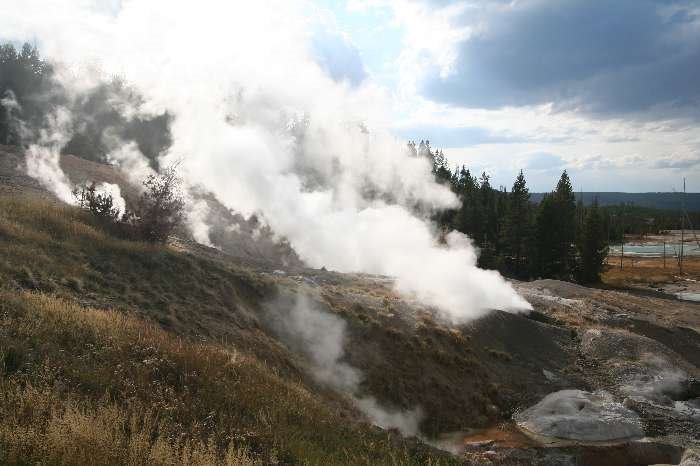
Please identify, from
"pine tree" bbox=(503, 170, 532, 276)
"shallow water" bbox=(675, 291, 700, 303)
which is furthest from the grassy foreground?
"pine tree" bbox=(503, 170, 532, 276)

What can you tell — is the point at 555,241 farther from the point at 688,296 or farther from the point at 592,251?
the point at 688,296

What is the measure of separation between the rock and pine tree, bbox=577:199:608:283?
34.4m

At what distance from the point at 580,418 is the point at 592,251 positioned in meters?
37.4

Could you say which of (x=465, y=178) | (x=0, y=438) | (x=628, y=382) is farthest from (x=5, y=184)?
(x=465, y=178)

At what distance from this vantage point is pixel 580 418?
49.2 ft

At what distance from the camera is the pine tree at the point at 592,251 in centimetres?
4813

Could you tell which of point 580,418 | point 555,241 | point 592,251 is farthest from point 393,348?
point 592,251

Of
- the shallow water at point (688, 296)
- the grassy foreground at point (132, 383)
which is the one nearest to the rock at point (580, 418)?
the grassy foreground at point (132, 383)

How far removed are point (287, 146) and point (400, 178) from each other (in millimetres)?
15989

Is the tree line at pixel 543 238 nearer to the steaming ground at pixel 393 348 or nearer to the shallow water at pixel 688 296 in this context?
the shallow water at pixel 688 296

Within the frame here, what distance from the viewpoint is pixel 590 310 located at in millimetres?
28734

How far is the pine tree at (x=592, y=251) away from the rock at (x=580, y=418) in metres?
34.4

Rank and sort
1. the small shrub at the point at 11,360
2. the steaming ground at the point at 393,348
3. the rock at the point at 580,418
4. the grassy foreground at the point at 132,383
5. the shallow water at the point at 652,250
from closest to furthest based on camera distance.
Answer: the grassy foreground at the point at 132,383, the small shrub at the point at 11,360, the steaming ground at the point at 393,348, the rock at the point at 580,418, the shallow water at the point at 652,250

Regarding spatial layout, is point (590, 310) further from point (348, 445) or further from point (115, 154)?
point (115, 154)
